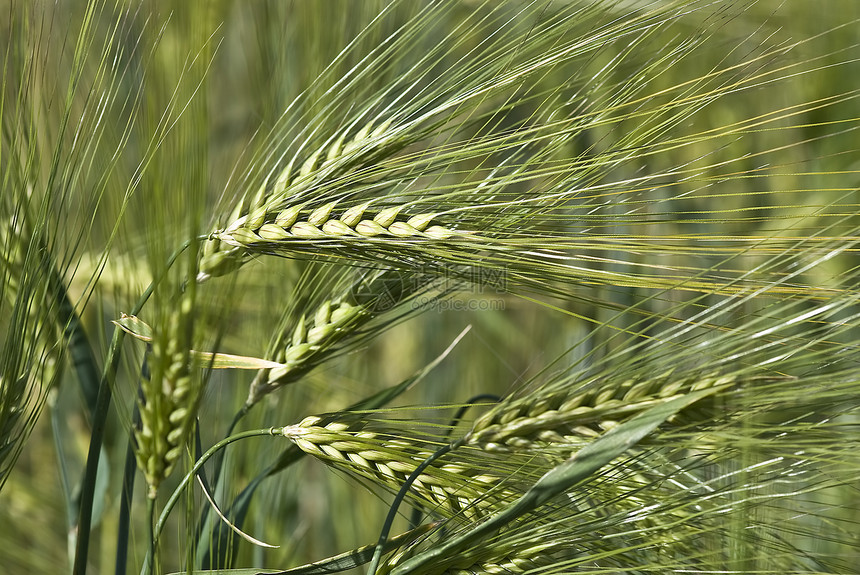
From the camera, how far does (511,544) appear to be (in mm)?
409

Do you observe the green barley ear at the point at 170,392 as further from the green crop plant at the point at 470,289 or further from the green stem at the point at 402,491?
the green stem at the point at 402,491

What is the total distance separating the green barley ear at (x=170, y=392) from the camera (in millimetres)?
361

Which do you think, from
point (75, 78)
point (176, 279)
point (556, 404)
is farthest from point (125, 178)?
point (556, 404)

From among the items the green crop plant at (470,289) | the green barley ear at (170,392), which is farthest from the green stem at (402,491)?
the green barley ear at (170,392)

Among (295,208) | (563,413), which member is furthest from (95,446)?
(563,413)

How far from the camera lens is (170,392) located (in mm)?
383

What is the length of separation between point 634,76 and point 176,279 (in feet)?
1.05

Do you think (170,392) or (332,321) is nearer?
(170,392)

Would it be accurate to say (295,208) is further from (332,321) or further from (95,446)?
(95,446)

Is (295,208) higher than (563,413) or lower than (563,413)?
higher

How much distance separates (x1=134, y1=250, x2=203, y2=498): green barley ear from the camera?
361mm

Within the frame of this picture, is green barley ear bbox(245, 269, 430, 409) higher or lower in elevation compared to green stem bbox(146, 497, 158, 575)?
higher

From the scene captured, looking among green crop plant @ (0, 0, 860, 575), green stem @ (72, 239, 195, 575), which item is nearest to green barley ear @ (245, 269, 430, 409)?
green crop plant @ (0, 0, 860, 575)

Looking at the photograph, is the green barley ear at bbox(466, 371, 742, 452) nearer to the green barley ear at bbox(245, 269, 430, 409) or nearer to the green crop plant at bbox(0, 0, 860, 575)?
the green crop plant at bbox(0, 0, 860, 575)
